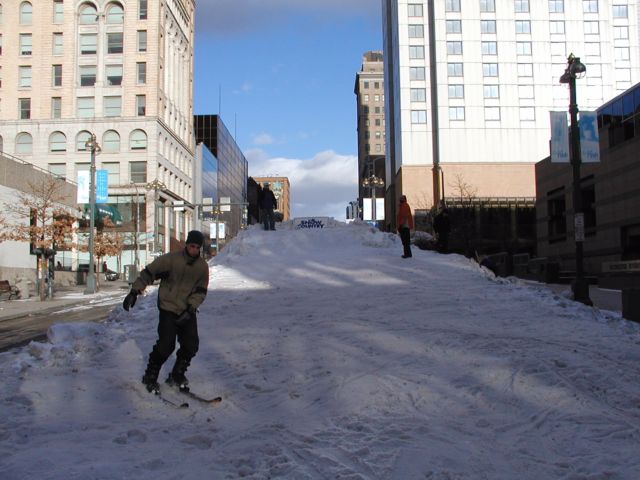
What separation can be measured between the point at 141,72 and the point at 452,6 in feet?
110

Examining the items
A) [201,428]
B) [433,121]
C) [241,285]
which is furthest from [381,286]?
[433,121]

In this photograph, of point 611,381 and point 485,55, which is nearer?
point 611,381

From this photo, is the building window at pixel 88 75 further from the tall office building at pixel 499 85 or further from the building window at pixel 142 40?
the tall office building at pixel 499 85

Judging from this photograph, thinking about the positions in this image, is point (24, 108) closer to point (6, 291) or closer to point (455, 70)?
point (6, 291)

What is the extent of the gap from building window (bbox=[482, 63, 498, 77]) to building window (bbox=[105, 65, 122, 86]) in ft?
125

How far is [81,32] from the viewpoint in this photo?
62688 mm

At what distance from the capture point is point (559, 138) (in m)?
Answer: 17.7

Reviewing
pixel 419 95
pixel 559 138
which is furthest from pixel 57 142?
pixel 559 138

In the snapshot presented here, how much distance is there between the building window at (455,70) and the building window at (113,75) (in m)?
34.5

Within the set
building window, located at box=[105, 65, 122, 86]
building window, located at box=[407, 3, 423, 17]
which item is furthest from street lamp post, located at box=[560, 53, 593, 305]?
building window, located at box=[105, 65, 122, 86]

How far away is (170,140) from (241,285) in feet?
188

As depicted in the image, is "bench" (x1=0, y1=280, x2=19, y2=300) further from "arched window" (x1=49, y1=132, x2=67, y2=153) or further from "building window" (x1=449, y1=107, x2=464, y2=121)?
"building window" (x1=449, y1=107, x2=464, y2=121)

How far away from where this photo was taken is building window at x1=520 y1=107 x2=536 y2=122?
2466 inches

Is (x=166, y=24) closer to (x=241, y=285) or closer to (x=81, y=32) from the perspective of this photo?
(x=81, y=32)
